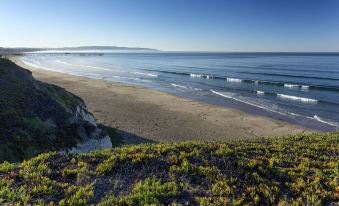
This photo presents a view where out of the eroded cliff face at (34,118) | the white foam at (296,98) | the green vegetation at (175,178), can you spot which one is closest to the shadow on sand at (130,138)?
the eroded cliff face at (34,118)

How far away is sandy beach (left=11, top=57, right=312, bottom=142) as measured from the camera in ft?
74.7

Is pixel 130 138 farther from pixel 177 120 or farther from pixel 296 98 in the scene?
pixel 296 98

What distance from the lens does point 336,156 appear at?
9.72 metres

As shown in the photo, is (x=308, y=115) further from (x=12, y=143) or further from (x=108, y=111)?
(x=12, y=143)

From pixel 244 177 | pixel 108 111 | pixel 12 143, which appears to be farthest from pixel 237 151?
pixel 108 111

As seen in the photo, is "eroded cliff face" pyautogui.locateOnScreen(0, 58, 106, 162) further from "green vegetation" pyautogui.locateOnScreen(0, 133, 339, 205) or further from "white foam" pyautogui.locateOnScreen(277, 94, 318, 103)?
"white foam" pyautogui.locateOnScreen(277, 94, 318, 103)

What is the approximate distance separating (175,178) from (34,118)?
985cm

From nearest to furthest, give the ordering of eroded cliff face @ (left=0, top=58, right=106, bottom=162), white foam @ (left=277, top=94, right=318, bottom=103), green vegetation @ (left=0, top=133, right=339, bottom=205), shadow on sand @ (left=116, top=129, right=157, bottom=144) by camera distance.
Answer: green vegetation @ (left=0, top=133, right=339, bottom=205), eroded cliff face @ (left=0, top=58, right=106, bottom=162), shadow on sand @ (left=116, top=129, right=157, bottom=144), white foam @ (left=277, top=94, right=318, bottom=103)

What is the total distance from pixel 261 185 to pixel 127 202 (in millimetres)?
3183

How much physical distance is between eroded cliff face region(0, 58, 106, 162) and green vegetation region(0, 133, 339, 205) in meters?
4.66

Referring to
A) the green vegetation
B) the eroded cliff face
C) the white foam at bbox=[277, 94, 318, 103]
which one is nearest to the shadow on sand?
the eroded cliff face

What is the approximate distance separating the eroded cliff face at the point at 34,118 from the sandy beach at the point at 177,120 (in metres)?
5.69

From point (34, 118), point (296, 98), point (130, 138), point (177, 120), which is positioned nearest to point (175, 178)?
point (34, 118)

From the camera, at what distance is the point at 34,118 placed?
47.7ft
